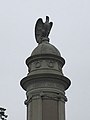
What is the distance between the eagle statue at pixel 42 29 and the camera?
23.0 meters

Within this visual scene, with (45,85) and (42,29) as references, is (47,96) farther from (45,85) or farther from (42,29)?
(42,29)

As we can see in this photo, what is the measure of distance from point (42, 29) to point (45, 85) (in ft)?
12.3

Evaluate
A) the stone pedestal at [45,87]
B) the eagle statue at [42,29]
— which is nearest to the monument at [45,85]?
the stone pedestal at [45,87]

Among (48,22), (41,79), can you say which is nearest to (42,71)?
(41,79)

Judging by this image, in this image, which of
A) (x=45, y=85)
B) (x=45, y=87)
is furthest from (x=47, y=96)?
(x=45, y=85)

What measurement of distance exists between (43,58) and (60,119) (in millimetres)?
3512

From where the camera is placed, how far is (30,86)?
2145 centimetres

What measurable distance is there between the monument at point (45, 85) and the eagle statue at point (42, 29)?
0.76 meters

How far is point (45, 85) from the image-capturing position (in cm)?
2108

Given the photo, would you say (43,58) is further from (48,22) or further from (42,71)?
(48,22)

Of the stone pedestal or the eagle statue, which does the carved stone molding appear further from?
the eagle statue

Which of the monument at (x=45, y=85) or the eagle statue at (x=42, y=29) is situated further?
the eagle statue at (x=42, y=29)

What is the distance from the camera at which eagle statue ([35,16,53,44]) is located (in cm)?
2302

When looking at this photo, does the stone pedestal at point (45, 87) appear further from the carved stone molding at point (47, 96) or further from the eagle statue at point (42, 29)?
the eagle statue at point (42, 29)
